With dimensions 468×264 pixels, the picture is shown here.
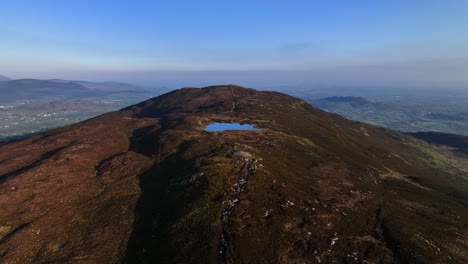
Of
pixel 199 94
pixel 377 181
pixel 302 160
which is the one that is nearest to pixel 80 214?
pixel 302 160

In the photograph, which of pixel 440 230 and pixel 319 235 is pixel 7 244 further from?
pixel 440 230

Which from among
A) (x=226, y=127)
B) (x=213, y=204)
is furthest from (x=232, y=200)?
(x=226, y=127)

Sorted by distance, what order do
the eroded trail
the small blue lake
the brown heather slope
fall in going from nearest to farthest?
the eroded trail
the brown heather slope
the small blue lake

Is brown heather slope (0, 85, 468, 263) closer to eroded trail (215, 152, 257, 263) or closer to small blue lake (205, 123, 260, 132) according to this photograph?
eroded trail (215, 152, 257, 263)

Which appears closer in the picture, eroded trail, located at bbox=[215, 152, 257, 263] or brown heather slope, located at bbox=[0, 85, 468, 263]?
eroded trail, located at bbox=[215, 152, 257, 263]

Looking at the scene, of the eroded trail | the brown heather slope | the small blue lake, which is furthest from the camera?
the small blue lake

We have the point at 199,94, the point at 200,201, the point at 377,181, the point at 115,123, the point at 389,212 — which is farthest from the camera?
the point at 199,94

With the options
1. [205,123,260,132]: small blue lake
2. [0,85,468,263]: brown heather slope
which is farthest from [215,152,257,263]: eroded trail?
[205,123,260,132]: small blue lake

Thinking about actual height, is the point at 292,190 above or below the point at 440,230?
above
